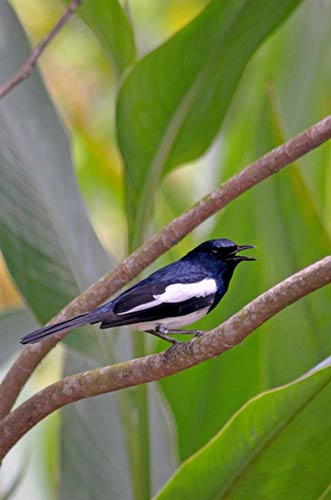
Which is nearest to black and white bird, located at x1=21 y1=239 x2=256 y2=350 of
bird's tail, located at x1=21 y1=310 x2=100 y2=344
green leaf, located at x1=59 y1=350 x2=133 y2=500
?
bird's tail, located at x1=21 y1=310 x2=100 y2=344

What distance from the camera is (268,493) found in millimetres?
1456

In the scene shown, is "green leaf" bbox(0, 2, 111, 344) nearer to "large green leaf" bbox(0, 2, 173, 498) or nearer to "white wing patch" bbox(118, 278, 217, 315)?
"large green leaf" bbox(0, 2, 173, 498)

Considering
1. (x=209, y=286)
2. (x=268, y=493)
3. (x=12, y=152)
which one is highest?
(x=12, y=152)

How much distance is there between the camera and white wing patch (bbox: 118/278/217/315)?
139 cm

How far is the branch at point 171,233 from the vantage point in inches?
56.1

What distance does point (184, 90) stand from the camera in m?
1.68

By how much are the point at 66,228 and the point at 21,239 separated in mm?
158

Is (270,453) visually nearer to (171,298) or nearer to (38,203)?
(171,298)

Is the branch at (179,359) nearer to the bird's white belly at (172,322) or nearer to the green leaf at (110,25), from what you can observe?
the bird's white belly at (172,322)

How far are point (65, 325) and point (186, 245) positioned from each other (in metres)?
1.14

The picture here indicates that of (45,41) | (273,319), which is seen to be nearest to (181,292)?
(45,41)

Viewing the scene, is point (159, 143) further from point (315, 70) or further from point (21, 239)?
point (315, 70)

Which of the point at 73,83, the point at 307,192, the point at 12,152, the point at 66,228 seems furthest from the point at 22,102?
the point at 73,83

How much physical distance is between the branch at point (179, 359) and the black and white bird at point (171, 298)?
94 millimetres
